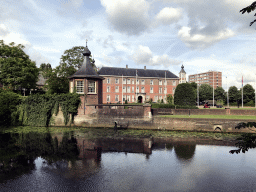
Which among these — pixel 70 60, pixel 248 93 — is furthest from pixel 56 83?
pixel 248 93

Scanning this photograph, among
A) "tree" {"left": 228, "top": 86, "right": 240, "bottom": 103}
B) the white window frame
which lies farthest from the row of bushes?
"tree" {"left": 228, "top": 86, "right": 240, "bottom": 103}

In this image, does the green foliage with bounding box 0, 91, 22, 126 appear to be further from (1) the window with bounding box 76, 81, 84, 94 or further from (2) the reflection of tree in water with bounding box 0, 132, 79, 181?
(2) the reflection of tree in water with bounding box 0, 132, 79, 181

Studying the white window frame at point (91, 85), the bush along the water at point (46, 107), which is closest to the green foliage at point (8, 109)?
the bush along the water at point (46, 107)

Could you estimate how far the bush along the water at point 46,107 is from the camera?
79.0ft

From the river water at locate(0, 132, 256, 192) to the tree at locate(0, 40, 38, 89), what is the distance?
71.0ft

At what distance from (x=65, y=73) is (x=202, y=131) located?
26550 millimetres

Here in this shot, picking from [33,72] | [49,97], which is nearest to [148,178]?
[49,97]

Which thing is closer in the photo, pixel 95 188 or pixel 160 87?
pixel 95 188

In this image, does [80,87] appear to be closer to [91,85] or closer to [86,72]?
[91,85]

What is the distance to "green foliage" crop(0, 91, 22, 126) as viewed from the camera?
24844 mm

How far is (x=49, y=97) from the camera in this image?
24859 mm

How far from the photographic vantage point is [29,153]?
12328mm

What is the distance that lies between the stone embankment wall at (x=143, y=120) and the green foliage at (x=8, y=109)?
584cm

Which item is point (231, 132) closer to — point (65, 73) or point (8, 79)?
point (65, 73)
